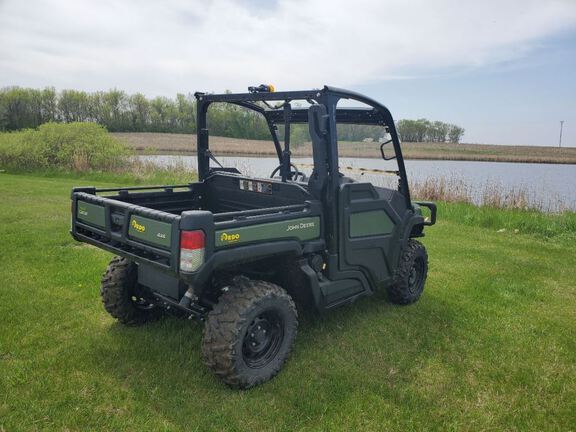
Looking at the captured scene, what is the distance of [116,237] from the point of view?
332cm

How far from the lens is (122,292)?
13.0ft

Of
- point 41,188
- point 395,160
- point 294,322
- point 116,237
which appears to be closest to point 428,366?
point 294,322

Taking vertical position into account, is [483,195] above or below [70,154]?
below

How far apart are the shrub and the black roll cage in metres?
14.4

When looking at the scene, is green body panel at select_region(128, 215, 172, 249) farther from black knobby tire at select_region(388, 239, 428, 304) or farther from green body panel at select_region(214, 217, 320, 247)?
black knobby tire at select_region(388, 239, 428, 304)

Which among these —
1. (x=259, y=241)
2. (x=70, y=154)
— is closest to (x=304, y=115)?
(x=259, y=241)

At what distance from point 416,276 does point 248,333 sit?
2.53 m

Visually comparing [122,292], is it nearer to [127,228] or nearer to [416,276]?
[127,228]

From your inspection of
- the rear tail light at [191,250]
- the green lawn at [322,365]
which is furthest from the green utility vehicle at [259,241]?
the green lawn at [322,365]

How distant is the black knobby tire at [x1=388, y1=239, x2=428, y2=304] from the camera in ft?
15.6

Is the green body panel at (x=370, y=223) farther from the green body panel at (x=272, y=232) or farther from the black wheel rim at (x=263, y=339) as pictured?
the black wheel rim at (x=263, y=339)

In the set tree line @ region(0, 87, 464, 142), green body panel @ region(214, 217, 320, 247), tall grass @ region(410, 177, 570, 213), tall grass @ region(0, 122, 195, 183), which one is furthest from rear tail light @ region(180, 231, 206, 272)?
tree line @ region(0, 87, 464, 142)

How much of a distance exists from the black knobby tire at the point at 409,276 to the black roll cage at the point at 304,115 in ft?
1.83

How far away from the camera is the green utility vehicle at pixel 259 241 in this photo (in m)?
3.04
